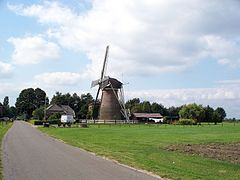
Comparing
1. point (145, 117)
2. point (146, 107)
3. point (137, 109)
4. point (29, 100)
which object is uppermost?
point (29, 100)

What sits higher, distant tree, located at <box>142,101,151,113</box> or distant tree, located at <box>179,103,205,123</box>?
distant tree, located at <box>142,101,151,113</box>

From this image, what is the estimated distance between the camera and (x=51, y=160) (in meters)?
19.1

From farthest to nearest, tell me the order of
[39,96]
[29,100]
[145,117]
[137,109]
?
[39,96] < [29,100] < [137,109] < [145,117]

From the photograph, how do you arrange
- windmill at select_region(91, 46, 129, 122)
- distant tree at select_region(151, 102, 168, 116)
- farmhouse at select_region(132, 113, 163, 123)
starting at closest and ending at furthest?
windmill at select_region(91, 46, 129, 122) < farmhouse at select_region(132, 113, 163, 123) < distant tree at select_region(151, 102, 168, 116)

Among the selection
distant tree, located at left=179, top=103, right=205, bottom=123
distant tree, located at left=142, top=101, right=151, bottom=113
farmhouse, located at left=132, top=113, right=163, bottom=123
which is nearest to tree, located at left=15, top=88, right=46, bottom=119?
distant tree, located at left=142, top=101, right=151, bottom=113

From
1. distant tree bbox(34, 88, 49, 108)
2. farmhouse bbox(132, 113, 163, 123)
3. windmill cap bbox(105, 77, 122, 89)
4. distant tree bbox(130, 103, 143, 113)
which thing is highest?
distant tree bbox(34, 88, 49, 108)

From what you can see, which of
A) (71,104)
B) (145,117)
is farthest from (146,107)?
(71,104)

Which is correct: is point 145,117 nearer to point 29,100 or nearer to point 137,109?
point 137,109

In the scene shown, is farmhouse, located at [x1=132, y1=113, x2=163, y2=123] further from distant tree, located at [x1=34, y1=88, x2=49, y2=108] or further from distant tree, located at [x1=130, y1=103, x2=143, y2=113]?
distant tree, located at [x1=34, y1=88, x2=49, y2=108]

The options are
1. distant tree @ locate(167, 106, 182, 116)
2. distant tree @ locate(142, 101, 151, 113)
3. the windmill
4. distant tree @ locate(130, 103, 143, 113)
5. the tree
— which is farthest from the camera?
distant tree @ locate(167, 106, 182, 116)

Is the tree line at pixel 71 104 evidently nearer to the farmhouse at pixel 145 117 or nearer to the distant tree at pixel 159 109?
the distant tree at pixel 159 109

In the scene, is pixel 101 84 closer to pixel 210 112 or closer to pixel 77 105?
pixel 210 112

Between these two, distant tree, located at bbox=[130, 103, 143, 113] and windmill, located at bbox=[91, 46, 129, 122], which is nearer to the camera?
windmill, located at bbox=[91, 46, 129, 122]

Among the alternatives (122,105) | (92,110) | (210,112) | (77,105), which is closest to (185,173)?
(122,105)
